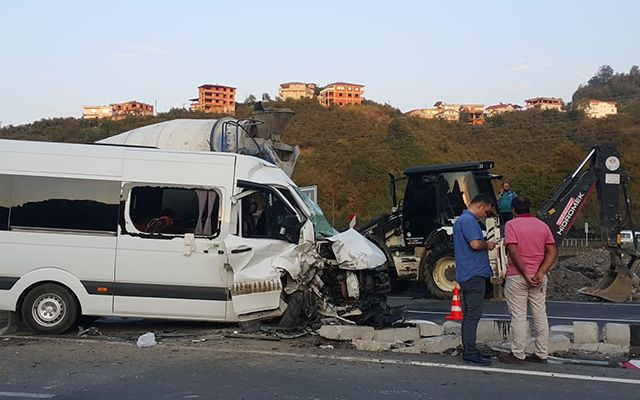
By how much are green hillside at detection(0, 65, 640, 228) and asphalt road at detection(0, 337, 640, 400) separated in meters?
36.9

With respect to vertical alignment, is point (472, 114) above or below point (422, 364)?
above

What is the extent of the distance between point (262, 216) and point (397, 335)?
2.44m

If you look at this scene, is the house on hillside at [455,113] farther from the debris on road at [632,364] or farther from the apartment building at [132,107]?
the debris on road at [632,364]

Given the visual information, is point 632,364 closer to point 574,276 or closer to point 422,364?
point 422,364

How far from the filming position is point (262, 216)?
360 inches

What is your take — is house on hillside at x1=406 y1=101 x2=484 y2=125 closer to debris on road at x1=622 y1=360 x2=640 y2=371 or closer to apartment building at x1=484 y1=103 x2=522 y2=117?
apartment building at x1=484 y1=103 x2=522 y2=117

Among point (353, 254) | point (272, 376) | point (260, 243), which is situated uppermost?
point (260, 243)

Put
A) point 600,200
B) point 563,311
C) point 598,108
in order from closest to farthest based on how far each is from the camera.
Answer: point 563,311
point 600,200
point 598,108

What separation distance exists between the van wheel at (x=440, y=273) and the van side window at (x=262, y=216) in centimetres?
566

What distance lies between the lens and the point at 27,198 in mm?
9008

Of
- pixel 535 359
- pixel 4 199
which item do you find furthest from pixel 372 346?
pixel 4 199

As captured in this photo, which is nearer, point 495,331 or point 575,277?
point 495,331

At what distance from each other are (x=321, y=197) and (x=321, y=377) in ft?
161

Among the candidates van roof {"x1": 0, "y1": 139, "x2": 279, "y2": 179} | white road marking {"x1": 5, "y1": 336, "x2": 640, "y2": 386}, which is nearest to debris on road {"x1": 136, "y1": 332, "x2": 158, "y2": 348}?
white road marking {"x1": 5, "y1": 336, "x2": 640, "y2": 386}
